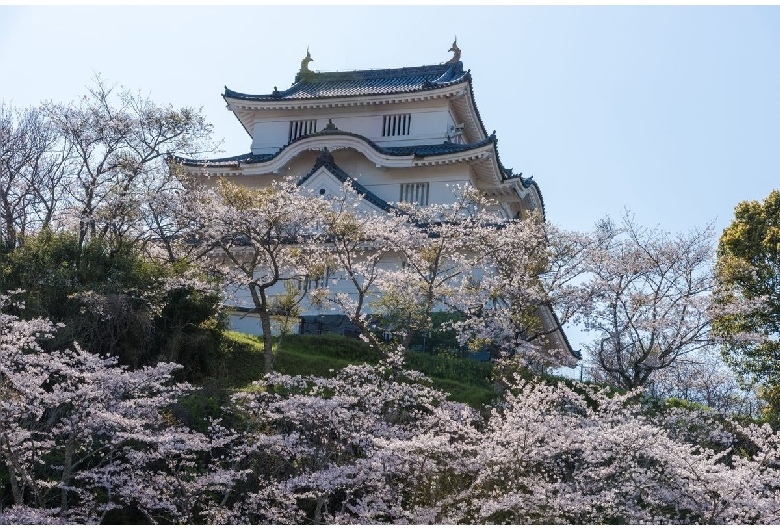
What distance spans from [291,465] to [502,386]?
18.0 ft

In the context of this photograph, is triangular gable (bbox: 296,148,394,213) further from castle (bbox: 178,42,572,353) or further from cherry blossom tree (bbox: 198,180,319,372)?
cherry blossom tree (bbox: 198,180,319,372)

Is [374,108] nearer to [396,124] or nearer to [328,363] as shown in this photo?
[396,124]

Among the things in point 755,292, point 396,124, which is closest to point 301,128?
point 396,124

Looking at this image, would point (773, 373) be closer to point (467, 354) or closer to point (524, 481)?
point (467, 354)

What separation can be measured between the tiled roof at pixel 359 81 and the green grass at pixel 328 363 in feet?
39.5

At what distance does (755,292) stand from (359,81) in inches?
661

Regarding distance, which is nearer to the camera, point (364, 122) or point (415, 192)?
point (415, 192)

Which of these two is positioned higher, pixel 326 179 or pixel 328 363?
pixel 326 179

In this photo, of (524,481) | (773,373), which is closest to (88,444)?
(524,481)

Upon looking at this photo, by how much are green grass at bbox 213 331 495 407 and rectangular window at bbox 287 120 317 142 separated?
11.4m

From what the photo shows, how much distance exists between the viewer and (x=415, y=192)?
30.4 meters

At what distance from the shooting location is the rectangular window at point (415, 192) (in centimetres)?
3027

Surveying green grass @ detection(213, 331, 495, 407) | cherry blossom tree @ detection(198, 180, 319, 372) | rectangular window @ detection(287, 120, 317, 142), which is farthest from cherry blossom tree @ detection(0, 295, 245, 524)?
rectangular window @ detection(287, 120, 317, 142)

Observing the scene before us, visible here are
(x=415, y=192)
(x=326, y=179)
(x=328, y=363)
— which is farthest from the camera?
(x=415, y=192)
